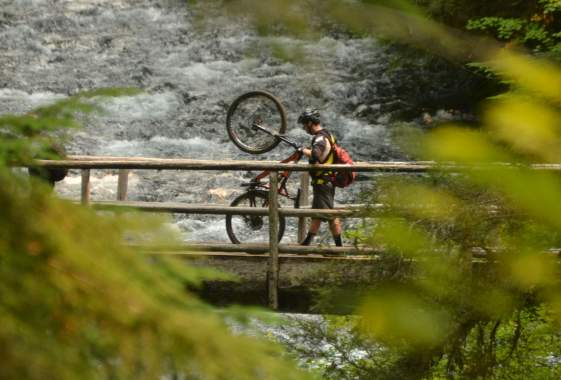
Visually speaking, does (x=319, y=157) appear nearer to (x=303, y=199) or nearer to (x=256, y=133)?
(x=303, y=199)

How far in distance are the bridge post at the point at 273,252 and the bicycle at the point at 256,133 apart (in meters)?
0.76

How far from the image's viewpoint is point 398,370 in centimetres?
402

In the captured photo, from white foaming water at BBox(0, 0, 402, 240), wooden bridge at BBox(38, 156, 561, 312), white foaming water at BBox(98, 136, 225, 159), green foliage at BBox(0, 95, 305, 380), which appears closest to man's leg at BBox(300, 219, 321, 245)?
wooden bridge at BBox(38, 156, 561, 312)

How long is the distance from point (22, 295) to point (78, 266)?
2.6 inches

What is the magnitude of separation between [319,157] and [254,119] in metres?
1.68

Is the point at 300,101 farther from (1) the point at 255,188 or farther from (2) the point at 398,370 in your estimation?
(2) the point at 398,370

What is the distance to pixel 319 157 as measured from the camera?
7.31 metres

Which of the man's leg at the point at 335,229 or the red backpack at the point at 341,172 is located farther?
the man's leg at the point at 335,229

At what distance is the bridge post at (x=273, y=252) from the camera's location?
24.2ft

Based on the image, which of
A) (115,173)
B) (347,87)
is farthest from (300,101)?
(115,173)

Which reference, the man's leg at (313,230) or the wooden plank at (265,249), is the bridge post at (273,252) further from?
the man's leg at (313,230)

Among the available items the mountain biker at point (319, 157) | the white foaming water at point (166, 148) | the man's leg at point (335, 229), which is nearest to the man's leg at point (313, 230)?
the mountain biker at point (319, 157)

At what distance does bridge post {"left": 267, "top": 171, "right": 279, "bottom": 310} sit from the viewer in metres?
7.37

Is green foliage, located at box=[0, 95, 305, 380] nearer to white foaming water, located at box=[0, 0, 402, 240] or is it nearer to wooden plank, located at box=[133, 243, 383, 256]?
wooden plank, located at box=[133, 243, 383, 256]
